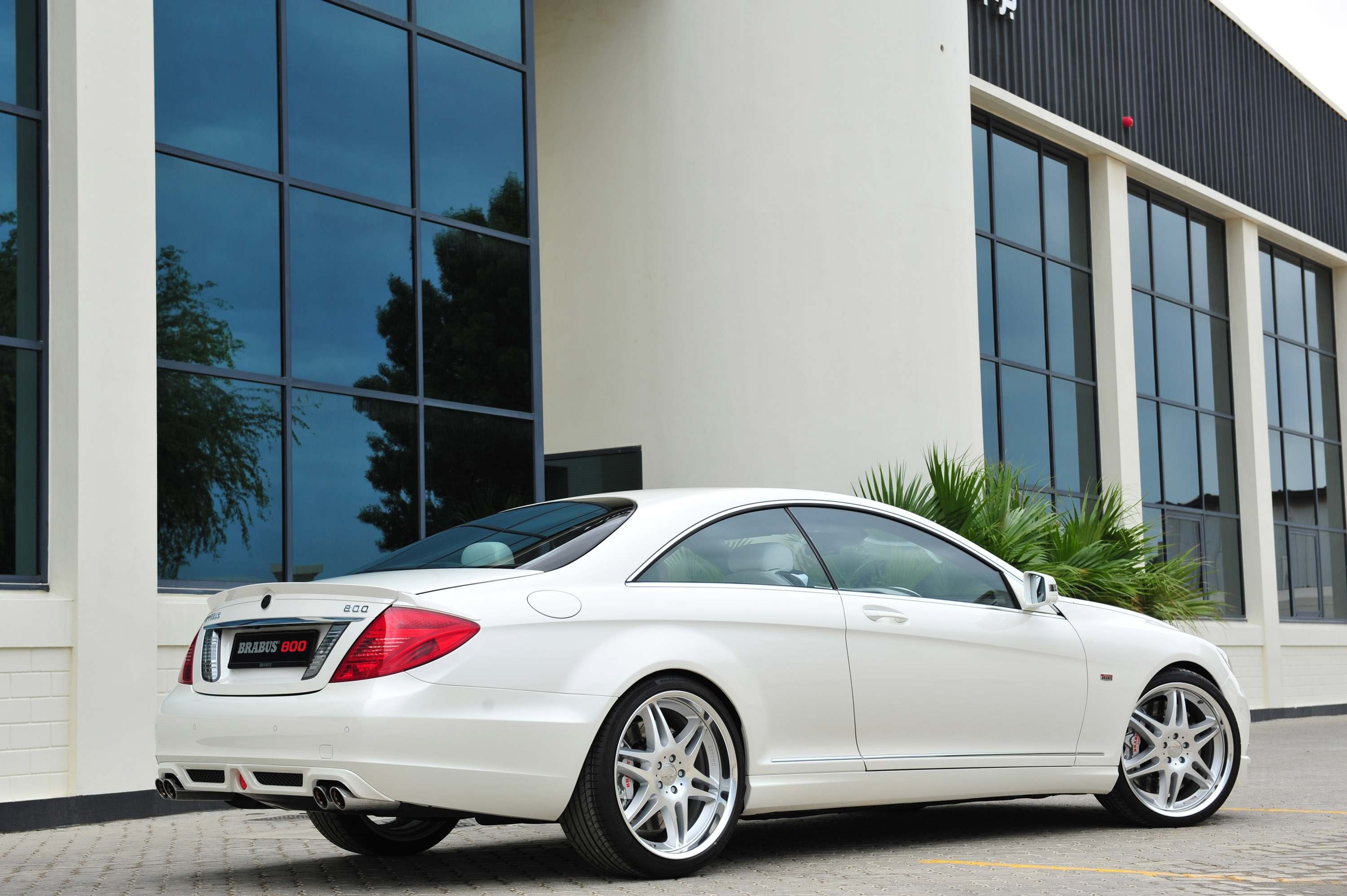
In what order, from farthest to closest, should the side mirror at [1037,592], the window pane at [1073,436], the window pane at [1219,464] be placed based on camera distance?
the window pane at [1219,464], the window pane at [1073,436], the side mirror at [1037,592]

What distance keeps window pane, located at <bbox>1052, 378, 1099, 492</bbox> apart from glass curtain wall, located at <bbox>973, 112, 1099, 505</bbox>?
17 millimetres

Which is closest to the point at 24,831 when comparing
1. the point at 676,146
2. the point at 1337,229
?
the point at 676,146

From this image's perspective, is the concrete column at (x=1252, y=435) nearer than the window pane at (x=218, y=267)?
No

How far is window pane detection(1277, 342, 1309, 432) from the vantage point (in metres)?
25.4

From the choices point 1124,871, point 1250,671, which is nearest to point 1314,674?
point 1250,671

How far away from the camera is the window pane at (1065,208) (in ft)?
67.1

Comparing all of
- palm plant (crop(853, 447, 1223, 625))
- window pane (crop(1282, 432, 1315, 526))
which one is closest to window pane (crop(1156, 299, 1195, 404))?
window pane (crop(1282, 432, 1315, 526))

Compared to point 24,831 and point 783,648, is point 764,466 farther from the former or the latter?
point 783,648

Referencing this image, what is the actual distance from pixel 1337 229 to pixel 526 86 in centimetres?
1877

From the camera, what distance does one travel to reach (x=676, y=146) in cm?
1500

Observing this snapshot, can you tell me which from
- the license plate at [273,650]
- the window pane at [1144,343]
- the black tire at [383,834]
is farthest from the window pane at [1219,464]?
the license plate at [273,650]

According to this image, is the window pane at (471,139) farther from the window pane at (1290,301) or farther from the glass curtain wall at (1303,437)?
the window pane at (1290,301)

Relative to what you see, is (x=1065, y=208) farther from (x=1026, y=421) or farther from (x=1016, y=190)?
(x=1026, y=421)

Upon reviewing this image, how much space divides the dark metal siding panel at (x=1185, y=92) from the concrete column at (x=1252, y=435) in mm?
963
